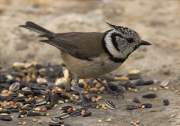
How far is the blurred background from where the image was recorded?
6.87 m

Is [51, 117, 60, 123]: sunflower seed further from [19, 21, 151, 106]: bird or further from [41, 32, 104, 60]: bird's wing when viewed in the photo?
[41, 32, 104, 60]: bird's wing

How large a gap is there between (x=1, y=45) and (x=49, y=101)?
2.91 metres

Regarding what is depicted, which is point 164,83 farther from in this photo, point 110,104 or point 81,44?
point 81,44

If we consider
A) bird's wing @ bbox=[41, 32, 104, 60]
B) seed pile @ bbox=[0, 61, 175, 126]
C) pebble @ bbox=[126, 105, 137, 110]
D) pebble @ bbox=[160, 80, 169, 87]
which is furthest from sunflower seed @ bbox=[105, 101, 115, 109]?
pebble @ bbox=[160, 80, 169, 87]

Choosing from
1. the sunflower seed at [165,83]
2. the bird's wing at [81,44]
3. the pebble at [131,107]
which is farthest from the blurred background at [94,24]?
the pebble at [131,107]

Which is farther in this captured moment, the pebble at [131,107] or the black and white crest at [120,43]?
the black and white crest at [120,43]

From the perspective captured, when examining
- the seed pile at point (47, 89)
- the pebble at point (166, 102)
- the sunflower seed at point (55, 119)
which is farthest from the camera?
the pebble at point (166, 102)

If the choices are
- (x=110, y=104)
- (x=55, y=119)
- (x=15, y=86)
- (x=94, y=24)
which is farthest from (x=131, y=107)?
(x=94, y=24)

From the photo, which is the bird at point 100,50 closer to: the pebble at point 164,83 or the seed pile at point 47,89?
the seed pile at point 47,89

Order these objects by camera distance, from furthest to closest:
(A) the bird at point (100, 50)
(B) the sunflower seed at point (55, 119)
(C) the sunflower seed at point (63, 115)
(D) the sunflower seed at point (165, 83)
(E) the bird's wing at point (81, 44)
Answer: (D) the sunflower seed at point (165, 83), (E) the bird's wing at point (81, 44), (A) the bird at point (100, 50), (C) the sunflower seed at point (63, 115), (B) the sunflower seed at point (55, 119)

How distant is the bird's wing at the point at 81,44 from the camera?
4.92 m

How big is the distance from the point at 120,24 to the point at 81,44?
3468 mm

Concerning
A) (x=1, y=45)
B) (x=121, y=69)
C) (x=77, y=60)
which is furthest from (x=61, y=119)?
(x=1, y=45)

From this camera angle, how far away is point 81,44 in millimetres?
5164
